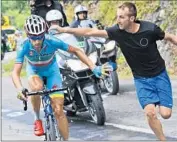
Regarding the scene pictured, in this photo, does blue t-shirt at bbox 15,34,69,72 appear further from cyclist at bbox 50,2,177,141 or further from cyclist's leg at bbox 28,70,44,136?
cyclist at bbox 50,2,177,141

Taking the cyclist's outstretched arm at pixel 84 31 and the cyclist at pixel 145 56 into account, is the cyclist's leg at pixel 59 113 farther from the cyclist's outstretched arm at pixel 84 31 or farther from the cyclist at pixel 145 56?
the cyclist at pixel 145 56

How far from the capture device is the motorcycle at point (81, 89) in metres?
9.45

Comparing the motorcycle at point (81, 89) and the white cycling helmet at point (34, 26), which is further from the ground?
the white cycling helmet at point (34, 26)

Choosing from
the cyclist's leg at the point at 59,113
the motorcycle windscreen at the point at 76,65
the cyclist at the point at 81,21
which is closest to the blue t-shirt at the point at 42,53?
the cyclist's leg at the point at 59,113

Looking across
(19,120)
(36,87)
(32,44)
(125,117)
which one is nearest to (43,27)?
(32,44)

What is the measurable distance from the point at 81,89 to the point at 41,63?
185 centimetres

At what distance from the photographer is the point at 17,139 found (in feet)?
29.8

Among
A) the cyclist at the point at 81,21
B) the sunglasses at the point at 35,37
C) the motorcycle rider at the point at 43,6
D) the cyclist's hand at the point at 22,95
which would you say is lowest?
the cyclist at the point at 81,21

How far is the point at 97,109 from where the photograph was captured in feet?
30.6

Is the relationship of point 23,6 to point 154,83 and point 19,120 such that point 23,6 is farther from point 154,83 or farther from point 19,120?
point 154,83

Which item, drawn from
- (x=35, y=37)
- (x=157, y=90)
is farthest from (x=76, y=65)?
(x=157, y=90)

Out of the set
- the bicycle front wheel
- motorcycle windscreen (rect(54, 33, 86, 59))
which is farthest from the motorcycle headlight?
the bicycle front wheel

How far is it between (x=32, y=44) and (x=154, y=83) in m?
1.73

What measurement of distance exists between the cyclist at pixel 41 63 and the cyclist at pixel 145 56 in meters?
0.42
